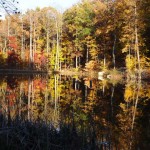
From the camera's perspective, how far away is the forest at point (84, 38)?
36.0m

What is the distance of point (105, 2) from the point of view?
145 ft

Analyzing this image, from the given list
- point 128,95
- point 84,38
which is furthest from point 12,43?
point 128,95

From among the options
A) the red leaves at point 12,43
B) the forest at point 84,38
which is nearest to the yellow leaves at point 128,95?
the forest at point 84,38

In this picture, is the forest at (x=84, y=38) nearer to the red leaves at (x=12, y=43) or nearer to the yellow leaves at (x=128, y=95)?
the red leaves at (x=12, y=43)

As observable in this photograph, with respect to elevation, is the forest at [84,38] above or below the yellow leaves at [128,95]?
above

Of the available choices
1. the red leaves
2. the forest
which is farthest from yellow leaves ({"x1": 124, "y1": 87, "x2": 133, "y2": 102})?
the red leaves

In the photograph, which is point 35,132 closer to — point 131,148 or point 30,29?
point 131,148

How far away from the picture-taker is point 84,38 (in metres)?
50.9

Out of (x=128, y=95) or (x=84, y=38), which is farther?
(x=84, y=38)

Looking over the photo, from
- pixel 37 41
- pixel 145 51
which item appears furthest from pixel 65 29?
pixel 145 51

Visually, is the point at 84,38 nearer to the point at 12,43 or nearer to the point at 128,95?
the point at 12,43

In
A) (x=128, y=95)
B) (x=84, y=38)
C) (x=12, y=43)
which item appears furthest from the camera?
(x=12, y=43)

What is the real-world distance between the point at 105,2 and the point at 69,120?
38.4 m

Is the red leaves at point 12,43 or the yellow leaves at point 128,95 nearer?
the yellow leaves at point 128,95
